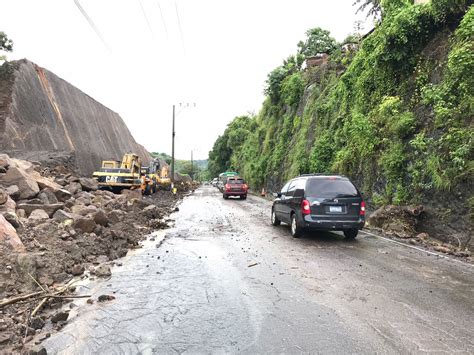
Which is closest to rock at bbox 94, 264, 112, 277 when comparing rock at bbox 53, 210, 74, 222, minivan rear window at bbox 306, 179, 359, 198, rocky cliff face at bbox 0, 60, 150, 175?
rock at bbox 53, 210, 74, 222

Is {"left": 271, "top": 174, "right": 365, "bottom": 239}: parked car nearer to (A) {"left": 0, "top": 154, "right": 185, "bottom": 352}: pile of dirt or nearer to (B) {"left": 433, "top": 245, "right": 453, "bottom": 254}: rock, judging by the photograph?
(B) {"left": 433, "top": 245, "right": 453, "bottom": 254}: rock

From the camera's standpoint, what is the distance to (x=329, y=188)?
10.5m

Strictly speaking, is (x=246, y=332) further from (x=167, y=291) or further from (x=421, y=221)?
(x=421, y=221)

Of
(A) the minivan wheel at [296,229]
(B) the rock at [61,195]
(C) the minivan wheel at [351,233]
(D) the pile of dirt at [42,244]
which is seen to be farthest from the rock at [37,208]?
(C) the minivan wheel at [351,233]

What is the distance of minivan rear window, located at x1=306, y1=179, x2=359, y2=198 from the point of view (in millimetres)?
10406

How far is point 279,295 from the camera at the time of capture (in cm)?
552

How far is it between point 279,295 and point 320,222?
4.98 m

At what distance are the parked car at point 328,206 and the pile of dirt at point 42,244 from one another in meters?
4.50


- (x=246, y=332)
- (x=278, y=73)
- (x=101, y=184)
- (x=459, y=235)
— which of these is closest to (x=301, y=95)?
(x=278, y=73)

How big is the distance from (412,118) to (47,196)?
1315 centimetres

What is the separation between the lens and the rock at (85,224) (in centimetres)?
934

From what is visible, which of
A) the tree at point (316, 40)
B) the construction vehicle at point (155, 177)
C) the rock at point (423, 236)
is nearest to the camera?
the rock at point (423, 236)

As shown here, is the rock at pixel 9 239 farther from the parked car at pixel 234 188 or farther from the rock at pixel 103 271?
the parked car at pixel 234 188

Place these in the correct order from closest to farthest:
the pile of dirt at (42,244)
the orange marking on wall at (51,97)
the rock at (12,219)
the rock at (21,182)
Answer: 1. the pile of dirt at (42,244)
2. the rock at (12,219)
3. the rock at (21,182)
4. the orange marking on wall at (51,97)
